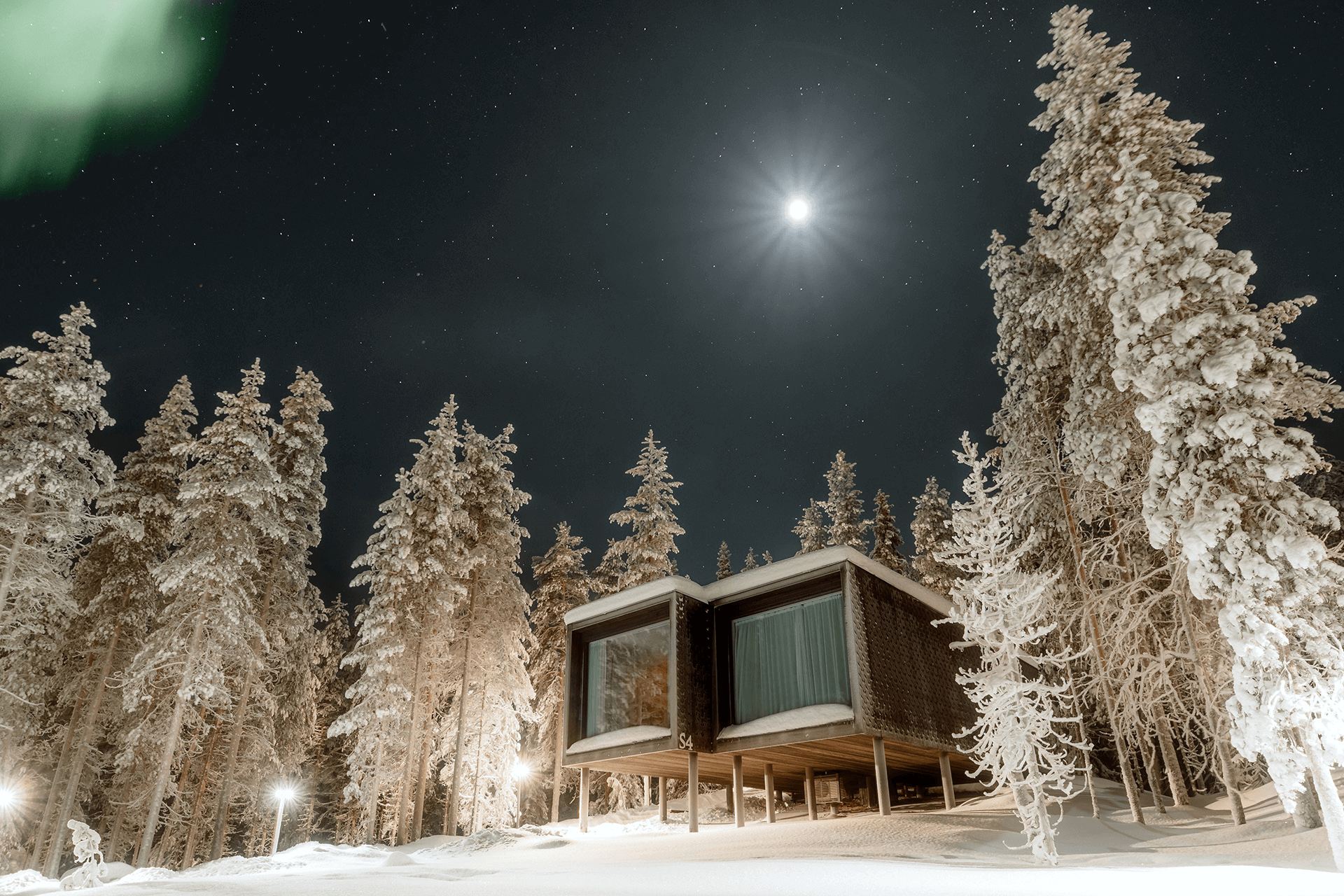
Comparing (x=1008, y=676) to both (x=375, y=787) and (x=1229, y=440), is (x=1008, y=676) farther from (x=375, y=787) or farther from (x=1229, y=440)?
(x=375, y=787)

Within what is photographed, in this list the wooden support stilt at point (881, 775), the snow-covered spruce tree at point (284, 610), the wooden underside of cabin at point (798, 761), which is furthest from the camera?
the snow-covered spruce tree at point (284, 610)

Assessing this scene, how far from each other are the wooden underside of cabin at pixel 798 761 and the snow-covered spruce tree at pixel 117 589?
13.9 metres

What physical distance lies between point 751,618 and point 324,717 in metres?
29.0

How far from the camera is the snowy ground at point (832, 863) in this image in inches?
310

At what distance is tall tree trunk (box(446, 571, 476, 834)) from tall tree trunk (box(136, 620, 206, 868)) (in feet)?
24.1

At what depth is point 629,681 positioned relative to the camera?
60.7ft

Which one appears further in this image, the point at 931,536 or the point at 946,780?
the point at 931,536

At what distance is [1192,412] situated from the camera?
36.8 feet

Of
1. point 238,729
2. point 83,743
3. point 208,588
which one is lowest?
point 83,743

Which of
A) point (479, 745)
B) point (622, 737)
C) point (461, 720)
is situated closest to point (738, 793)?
point (622, 737)

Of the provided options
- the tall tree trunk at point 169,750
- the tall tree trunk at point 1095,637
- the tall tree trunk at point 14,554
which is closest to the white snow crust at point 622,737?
the tall tree trunk at point 169,750

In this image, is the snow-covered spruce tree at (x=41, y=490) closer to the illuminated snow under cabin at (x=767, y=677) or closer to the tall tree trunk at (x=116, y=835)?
the tall tree trunk at (x=116, y=835)

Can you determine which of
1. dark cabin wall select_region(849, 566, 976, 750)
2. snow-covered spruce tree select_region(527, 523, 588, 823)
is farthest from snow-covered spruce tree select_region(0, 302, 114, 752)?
dark cabin wall select_region(849, 566, 976, 750)

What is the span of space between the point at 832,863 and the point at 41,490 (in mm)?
20109
